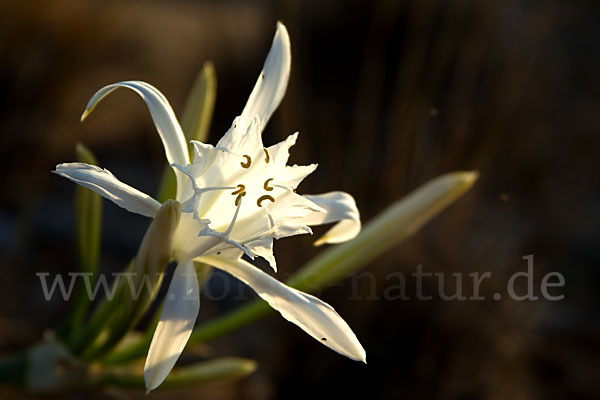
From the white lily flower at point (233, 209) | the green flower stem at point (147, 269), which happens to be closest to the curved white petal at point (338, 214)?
the white lily flower at point (233, 209)

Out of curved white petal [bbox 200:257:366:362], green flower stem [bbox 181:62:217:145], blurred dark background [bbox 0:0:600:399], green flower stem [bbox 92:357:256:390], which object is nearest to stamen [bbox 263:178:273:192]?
curved white petal [bbox 200:257:366:362]

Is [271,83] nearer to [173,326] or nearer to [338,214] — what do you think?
[338,214]

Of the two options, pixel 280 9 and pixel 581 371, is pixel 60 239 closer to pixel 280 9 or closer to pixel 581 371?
pixel 280 9

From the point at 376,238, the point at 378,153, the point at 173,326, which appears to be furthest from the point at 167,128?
the point at 378,153

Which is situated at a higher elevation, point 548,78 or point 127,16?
point 127,16

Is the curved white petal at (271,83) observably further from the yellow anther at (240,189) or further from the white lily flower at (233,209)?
the yellow anther at (240,189)

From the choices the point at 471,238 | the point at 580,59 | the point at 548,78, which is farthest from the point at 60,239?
the point at 580,59
